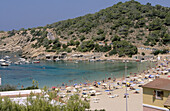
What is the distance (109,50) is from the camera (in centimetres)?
9106

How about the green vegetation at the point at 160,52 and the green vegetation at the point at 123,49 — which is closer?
the green vegetation at the point at 160,52

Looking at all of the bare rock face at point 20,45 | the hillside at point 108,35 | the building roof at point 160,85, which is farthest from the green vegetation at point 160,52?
the building roof at point 160,85

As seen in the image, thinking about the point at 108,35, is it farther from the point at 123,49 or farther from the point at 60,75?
the point at 60,75

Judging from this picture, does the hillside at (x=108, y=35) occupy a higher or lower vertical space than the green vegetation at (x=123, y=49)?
higher

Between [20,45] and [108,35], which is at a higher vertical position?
[108,35]

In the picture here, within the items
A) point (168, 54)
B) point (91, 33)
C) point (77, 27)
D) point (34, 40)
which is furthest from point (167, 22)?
point (34, 40)

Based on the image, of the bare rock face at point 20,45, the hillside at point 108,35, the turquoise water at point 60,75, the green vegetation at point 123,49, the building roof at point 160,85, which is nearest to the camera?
the building roof at point 160,85

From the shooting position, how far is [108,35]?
339 feet

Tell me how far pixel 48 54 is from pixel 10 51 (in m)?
33.8

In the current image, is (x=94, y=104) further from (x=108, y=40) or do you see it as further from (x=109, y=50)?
(x=108, y=40)

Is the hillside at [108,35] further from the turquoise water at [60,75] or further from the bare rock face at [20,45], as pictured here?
the turquoise water at [60,75]

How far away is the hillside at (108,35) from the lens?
297 ft

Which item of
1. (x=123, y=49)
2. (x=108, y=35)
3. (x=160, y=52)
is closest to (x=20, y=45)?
(x=108, y=35)

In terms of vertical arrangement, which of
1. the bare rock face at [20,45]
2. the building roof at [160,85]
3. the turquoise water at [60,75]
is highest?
the bare rock face at [20,45]
